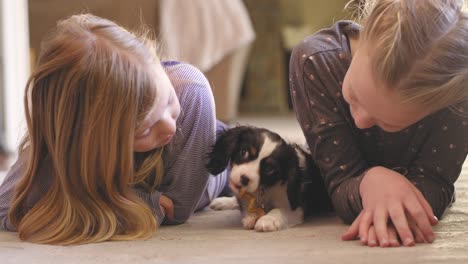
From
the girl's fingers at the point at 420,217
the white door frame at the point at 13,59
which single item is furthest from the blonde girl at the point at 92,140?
the white door frame at the point at 13,59

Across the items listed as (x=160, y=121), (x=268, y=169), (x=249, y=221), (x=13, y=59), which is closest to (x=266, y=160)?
(x=268, y=169)

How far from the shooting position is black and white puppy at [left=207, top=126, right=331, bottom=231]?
52.2 inches

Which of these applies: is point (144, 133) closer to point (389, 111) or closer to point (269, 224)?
point (269, 224)

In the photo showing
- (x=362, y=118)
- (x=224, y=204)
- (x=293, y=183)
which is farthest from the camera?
(x=224, y=204)

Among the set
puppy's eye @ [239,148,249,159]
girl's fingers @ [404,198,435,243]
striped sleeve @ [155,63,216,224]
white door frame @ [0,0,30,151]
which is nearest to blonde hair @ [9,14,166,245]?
striped sleeve @ [155,63,216,224]

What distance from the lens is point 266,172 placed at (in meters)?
1.34

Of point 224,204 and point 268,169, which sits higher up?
point 268,169

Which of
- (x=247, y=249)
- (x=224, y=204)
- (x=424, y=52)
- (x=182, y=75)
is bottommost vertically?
(x=224, y=204)

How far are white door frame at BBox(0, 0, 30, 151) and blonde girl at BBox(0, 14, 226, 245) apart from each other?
1407 millimetres

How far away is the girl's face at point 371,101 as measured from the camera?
1.06 metres

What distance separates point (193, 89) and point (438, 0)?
21.4 inches

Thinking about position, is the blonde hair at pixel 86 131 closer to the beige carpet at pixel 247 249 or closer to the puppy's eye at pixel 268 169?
the beige carpet at pixel 247 249

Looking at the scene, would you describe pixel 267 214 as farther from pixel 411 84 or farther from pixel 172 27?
pixel 172 27

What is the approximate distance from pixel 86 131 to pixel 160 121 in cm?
13
